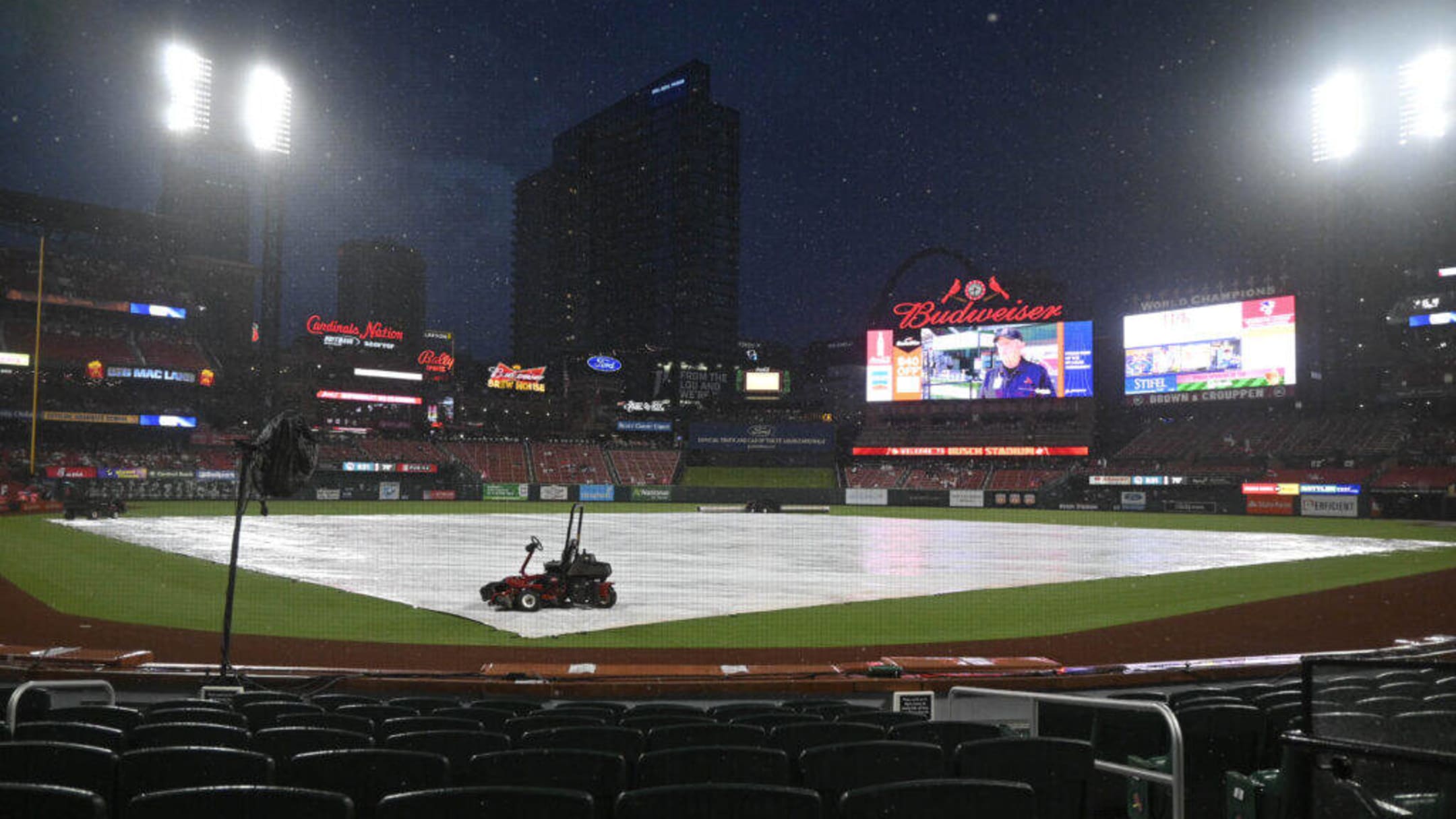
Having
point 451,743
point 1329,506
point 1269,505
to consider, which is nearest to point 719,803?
point 451,743

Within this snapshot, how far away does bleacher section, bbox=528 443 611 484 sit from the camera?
3413 inches

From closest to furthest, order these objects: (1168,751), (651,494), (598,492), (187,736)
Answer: (187,736) → (1168,751) → (598,492) → (651,494)

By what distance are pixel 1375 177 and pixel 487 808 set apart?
331ft

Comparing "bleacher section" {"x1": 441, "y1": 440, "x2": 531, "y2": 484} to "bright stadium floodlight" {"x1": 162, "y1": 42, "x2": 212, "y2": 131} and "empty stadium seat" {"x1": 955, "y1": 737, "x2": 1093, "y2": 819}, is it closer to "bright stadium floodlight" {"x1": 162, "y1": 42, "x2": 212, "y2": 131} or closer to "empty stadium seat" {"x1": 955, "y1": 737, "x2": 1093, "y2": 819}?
"bright stadium floodlight" {"x1": 162, "y1": 42, "x2": 212, "y2": 131}

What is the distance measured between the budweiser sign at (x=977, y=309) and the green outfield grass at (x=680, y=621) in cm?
5400

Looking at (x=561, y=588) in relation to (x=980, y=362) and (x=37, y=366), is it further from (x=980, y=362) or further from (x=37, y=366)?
(x=980, y=362)

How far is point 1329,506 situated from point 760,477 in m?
47.5

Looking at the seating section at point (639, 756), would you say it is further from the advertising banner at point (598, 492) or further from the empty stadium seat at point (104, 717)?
the advertising banner at point (598, 492)

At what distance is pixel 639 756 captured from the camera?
4.63 m

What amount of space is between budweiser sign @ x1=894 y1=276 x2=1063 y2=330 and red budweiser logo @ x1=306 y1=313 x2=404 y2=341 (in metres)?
57.9

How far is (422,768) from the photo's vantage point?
13.1 ft

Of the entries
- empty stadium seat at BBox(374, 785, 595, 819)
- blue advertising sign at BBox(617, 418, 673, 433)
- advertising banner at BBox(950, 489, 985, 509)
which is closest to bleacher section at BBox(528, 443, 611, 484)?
blue advertising sign at BBox(617, 418, 673, 433)

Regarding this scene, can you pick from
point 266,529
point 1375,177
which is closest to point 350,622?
point 266,529

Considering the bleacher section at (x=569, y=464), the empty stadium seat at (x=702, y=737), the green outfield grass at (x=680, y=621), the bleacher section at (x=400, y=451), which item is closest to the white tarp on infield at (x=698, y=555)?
the green outfield grass at (x=680, y=621)
